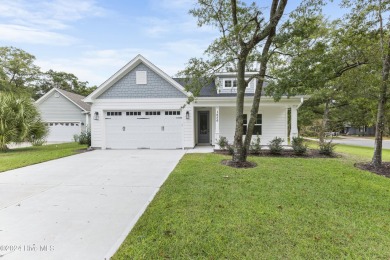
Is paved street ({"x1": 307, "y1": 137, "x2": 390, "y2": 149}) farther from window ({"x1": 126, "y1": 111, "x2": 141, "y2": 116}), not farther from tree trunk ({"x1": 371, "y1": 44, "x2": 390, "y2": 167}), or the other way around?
window ({"x1": 126, "y1": 111, "x2": 141, "y2": 116})

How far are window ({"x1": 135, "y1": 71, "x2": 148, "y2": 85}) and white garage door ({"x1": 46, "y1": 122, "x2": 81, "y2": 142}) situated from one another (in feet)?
32.5

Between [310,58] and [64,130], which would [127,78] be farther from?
[64,130]

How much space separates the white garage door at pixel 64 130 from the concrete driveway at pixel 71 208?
40.8ft

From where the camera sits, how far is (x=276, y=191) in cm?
468

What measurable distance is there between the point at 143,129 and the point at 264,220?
33.6 ft

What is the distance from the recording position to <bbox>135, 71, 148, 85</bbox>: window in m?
12.1

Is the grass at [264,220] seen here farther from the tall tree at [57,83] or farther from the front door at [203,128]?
the tall tree at [57,83]

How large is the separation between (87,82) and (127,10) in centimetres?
3465

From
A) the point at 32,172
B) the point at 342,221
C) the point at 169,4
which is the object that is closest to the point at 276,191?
the point at 342,221

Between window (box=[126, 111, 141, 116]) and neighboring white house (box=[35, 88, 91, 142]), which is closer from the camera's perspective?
window (box=[126, 111, 141, 116])

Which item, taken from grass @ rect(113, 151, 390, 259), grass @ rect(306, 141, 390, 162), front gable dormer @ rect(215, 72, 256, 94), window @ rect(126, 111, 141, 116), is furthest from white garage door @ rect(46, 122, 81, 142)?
grass @ rect(306, 141, 390, 162)

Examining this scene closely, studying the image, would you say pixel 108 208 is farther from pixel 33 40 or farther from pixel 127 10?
pixel 33 40

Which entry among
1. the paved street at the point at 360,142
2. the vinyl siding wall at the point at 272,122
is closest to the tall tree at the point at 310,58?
the vinyl siding wall at the point at 272,122

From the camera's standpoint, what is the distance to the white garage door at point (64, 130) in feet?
59.8
